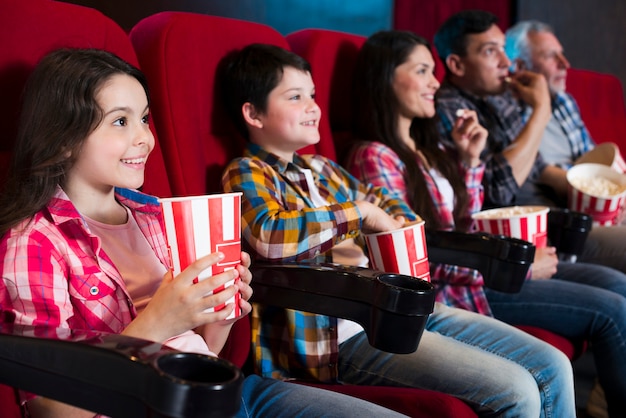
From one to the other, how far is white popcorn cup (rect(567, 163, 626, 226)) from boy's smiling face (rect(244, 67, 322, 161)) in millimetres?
924

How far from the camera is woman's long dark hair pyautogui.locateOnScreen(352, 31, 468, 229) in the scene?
70.1 inches

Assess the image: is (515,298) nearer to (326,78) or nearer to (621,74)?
(326,78)

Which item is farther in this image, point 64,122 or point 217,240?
point 64,122

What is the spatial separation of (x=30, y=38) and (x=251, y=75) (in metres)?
0.43

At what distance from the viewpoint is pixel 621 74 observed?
427 centimetres

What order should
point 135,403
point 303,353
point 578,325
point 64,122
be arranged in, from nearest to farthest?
point 135,403 < point 64,122 < point 303,353 < point 578,325

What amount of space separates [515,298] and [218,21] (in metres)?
0.93

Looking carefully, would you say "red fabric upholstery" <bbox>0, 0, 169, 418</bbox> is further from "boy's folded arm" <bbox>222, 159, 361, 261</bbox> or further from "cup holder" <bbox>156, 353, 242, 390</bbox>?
"cup holder" <bbox>156, 353, 242, 390</bbox>

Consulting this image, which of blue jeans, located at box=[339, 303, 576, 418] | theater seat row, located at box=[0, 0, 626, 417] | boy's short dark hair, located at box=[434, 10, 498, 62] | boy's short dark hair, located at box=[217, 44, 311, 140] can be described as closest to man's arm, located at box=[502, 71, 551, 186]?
boy's short dark hair, located at box=[434, 10, 498, 62]

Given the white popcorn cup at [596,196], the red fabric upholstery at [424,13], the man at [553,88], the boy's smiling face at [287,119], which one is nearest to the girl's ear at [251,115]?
the boy's smiling face at [287,119]

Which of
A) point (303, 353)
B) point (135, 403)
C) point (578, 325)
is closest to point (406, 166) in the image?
point (578, 325)

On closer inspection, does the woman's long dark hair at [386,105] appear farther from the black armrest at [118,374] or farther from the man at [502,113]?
the black armrest at [118,374]

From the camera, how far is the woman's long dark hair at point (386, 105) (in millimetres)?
1779

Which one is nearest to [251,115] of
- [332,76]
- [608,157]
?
[332,76]
